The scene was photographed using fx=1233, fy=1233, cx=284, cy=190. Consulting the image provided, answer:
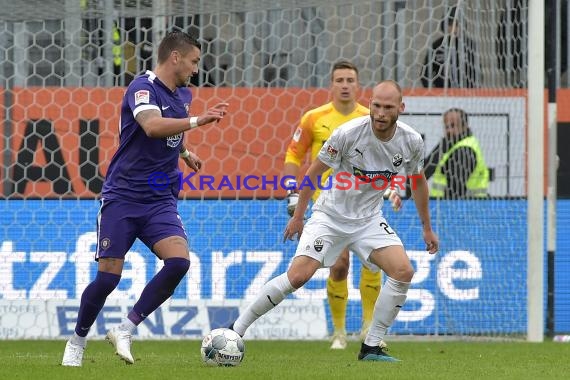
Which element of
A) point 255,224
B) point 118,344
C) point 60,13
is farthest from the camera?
point 255,224

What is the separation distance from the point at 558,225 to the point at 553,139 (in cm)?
83

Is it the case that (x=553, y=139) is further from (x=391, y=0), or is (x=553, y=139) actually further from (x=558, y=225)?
(x=391, y=0)

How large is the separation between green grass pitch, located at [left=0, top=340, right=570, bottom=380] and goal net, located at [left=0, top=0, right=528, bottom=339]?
62 centimetres

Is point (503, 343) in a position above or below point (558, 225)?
below

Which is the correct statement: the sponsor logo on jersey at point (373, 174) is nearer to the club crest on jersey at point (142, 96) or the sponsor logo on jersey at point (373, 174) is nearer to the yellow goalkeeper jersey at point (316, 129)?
the club crest on jersey at point (142, 96)

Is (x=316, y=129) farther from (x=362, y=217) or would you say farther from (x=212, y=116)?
(x=212, y=116)

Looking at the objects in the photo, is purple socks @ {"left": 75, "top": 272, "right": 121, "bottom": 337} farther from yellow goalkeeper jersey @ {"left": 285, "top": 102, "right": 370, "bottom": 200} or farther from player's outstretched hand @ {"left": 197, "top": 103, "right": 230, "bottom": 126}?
yellow goalkeeper jersey @ {"left": 285, "top": 102, "right": 370, "bottom": 200}

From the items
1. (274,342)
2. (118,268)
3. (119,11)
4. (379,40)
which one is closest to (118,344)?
(118,268)

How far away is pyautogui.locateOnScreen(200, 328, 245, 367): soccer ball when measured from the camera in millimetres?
7055

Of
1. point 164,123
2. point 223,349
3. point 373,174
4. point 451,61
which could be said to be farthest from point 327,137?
point 164,123

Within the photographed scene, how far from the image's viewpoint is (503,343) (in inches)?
398

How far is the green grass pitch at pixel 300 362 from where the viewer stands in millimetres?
6617

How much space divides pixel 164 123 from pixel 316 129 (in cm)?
295

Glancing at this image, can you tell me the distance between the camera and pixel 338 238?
25.4 ft
